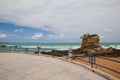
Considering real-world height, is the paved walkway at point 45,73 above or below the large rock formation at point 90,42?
below

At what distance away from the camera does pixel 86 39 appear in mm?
37438

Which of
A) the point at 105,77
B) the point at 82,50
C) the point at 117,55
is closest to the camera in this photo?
the point at 105,77

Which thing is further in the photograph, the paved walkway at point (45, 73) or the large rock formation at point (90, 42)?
the large rock formation at point (90, 42)

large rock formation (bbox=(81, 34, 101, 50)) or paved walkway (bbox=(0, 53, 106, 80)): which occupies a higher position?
large rock formation (bbox=(81, 34, 101, 50))

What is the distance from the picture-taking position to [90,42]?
3653 cm

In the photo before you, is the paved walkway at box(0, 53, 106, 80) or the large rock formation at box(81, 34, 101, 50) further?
the large rock formation at box(81, 34, 101, 50)

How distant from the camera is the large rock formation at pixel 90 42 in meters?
36.2

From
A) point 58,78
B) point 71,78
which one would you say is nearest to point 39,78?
point 58,78

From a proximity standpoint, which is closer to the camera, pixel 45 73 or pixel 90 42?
pixel 45 73

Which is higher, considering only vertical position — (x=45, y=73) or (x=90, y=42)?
(x=90, y=42)

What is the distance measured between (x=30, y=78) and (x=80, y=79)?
8.21ft

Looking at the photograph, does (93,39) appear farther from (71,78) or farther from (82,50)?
(71,78)

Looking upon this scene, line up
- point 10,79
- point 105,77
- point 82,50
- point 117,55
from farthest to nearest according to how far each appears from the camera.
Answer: point 82,50 → point 117,55 → point 105,77 → point 10,79

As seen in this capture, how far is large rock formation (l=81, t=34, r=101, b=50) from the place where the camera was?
3622 cm
